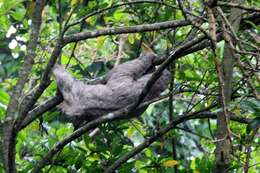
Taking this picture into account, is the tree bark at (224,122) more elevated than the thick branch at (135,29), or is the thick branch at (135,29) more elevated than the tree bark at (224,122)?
the thick branch at (135,29)

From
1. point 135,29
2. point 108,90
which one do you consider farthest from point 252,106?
point 108,90

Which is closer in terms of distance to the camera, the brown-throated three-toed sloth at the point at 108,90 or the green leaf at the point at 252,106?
the green leaf at the point at 252,106

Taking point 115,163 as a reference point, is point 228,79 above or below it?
above

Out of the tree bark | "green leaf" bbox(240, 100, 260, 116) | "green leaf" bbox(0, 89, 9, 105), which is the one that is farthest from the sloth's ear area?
"green leaf" bbox(240, 100, 260, 116)

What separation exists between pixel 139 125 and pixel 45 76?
1735 mm

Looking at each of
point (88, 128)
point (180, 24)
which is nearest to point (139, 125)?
point (88, 128)

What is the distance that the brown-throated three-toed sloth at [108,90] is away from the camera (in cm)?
470

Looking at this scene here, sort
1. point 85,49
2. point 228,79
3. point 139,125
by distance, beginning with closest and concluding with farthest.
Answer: point 228,79 < point 139,125 < point 85,49

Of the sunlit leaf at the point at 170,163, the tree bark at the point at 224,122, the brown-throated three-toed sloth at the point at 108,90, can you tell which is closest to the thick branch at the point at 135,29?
the tree bark at the point at 224,122

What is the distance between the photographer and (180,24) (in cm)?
383

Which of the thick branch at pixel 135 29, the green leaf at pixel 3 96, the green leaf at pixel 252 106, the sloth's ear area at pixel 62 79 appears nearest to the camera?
the green leaf at pixel 252 106

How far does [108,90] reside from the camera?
4.88 m

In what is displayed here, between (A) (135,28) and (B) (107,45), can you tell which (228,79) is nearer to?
(A) (135,28)

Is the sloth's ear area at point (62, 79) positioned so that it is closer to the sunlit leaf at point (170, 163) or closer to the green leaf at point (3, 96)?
the green leaf at point (3, 96)
